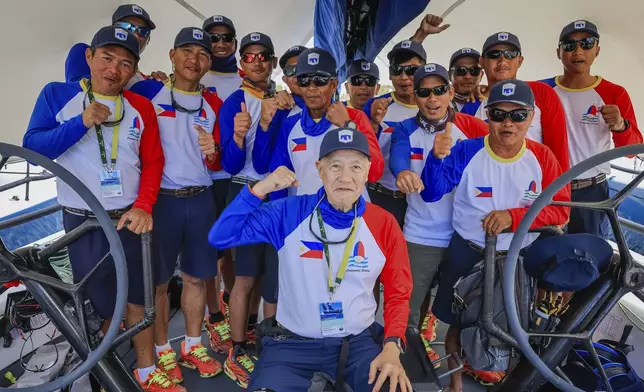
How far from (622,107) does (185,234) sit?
7.92 ft

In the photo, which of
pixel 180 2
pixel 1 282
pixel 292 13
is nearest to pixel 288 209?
pixel 1 282

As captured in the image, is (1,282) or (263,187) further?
(263,187)

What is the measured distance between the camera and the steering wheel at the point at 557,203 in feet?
4.16

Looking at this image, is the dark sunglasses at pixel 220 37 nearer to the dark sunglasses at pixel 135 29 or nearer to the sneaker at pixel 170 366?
the dark sunglasses at pixel 135 29

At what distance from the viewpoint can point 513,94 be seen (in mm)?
1878

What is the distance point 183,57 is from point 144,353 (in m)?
1.41

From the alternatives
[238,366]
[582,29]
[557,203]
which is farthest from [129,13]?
[582,29]

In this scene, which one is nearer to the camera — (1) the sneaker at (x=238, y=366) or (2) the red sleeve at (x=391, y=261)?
(2) the red sleeve at (x=391, y=261)

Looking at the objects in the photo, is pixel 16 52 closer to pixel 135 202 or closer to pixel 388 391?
pixel 135 202

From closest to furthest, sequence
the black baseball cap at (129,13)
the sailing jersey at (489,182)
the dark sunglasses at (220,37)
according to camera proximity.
→ the sailing jersey at (489,182) → the black baseball cap at (129,13) → the dark sunglasses at (220,37)

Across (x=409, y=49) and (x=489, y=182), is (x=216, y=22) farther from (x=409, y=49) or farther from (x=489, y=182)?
(x=489, y=182)

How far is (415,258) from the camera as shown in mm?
2279

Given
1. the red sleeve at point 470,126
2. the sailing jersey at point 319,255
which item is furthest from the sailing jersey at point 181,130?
the red sleeve at point 470,126

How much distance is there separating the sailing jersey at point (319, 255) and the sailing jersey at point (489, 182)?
1.40ft
